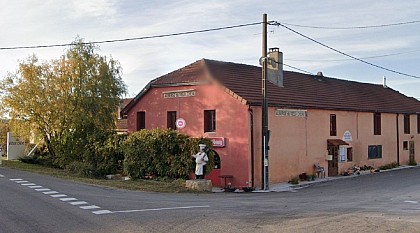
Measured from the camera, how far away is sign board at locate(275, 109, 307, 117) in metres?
26.8

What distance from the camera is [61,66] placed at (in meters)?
31.2

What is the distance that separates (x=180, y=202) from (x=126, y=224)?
15.8ft

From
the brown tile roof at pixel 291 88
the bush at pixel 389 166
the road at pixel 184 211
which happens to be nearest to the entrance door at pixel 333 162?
the brown tile roof at pixel 291 88

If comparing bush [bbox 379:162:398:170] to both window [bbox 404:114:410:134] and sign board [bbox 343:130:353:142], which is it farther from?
sign board [bbox 343:130:353:142]

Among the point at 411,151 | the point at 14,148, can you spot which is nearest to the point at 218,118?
the point at 14,148

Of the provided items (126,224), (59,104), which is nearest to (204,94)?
(59,104)

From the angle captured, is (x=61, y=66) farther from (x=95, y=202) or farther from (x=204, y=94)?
(x=95, y=202)

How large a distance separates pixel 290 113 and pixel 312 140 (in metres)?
2.73

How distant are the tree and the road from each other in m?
10.1

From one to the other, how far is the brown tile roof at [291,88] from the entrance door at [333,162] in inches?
104

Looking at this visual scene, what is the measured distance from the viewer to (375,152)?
36062 millimetres

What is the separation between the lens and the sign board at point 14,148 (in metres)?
38.2

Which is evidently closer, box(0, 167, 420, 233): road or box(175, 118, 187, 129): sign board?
box(0, 167, 420, 233): road

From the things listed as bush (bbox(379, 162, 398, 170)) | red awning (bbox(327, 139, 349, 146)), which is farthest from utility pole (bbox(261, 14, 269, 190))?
bush (bbox(379, 162, 398, 170))
